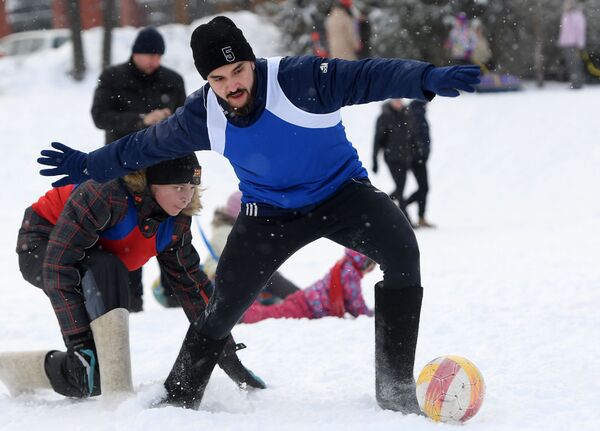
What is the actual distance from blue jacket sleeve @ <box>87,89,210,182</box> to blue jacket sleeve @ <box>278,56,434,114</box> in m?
0.40

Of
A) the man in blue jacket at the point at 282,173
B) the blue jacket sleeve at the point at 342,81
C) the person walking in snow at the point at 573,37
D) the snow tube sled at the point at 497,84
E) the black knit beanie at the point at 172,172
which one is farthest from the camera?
the snow tube sled at the point at 497,84

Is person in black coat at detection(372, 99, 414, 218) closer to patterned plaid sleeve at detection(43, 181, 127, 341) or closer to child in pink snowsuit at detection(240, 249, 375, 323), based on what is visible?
child in pink snowsuit at detection(240, 249, 375, 323)

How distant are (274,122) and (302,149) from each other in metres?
0.15

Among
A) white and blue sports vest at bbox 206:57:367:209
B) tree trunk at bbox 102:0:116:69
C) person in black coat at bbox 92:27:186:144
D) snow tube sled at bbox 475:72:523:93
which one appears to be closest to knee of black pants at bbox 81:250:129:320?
white and blue sports vest at bbox 206:57:367:209

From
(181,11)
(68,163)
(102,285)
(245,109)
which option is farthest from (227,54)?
(181,11)

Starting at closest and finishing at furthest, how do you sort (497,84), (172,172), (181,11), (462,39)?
1. (172,172)
2. (462,39)
3. (497,84)
4. (181,11)

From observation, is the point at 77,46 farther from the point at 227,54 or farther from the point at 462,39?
Result: the point at 227,54

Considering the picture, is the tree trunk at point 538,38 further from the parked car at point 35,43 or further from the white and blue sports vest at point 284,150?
the white and blue sports vest at point 284,150

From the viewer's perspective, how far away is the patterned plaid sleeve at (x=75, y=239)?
12.7 ft

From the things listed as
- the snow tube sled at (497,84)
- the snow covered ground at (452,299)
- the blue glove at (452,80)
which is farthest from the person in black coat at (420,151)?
the blue glove at (452,80)

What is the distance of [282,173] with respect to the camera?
3439 millimetres

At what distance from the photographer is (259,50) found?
19.8m

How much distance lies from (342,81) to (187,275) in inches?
57.6

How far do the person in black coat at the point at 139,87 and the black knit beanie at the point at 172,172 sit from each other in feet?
8.71
